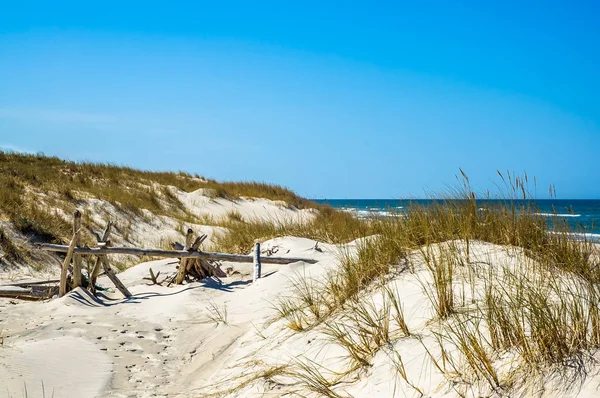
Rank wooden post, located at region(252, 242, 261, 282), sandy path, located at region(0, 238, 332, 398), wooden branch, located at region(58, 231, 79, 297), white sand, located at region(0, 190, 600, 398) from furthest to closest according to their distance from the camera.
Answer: wooden post, located at region(252, 242, 261, 282)
wooden branch, located at region(58, 231, 79, 297)
sandy path, located at region(0, 238, 332, 398)
white sand, located at region(0, 190, 600, 398)

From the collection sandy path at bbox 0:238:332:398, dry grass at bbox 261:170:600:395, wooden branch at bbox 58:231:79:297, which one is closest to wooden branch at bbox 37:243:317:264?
wooden branch at bbox 58:231:79:297

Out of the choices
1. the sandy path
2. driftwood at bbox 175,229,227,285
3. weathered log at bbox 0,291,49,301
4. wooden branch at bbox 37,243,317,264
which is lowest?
the sandy path

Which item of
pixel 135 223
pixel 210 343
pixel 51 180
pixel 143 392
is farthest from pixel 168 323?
pixel 51 180

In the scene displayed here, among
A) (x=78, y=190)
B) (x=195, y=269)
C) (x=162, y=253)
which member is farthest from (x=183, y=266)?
(x=78, y=190)

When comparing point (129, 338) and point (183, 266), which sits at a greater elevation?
point (183, 266)

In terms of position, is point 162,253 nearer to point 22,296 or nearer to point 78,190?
point 22,296

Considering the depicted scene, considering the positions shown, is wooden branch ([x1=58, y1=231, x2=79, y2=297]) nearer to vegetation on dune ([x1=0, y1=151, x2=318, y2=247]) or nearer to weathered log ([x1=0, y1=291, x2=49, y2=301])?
weathered log ([x1=0, y1=291, x2=49, y2=301])

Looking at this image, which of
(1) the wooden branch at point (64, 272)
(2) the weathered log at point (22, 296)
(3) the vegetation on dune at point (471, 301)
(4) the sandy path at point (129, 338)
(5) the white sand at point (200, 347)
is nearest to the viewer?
(3) the vegetation on dune at point (471, 301)

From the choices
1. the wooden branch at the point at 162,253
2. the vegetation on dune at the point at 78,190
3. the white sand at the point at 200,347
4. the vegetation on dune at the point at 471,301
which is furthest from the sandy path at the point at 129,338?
the vegetation on dune at the point at 78,190

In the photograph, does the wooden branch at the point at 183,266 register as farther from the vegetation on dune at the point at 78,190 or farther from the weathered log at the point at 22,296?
the vegetation on dune at the point at 78,190

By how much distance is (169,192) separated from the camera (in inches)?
744

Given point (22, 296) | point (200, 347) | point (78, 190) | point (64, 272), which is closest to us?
point (200, 347)

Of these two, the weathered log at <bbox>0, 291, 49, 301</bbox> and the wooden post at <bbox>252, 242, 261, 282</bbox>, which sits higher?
the wooden post at <bbox>252, 242, 261, 282</bbox>

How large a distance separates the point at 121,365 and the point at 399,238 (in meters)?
3.08
